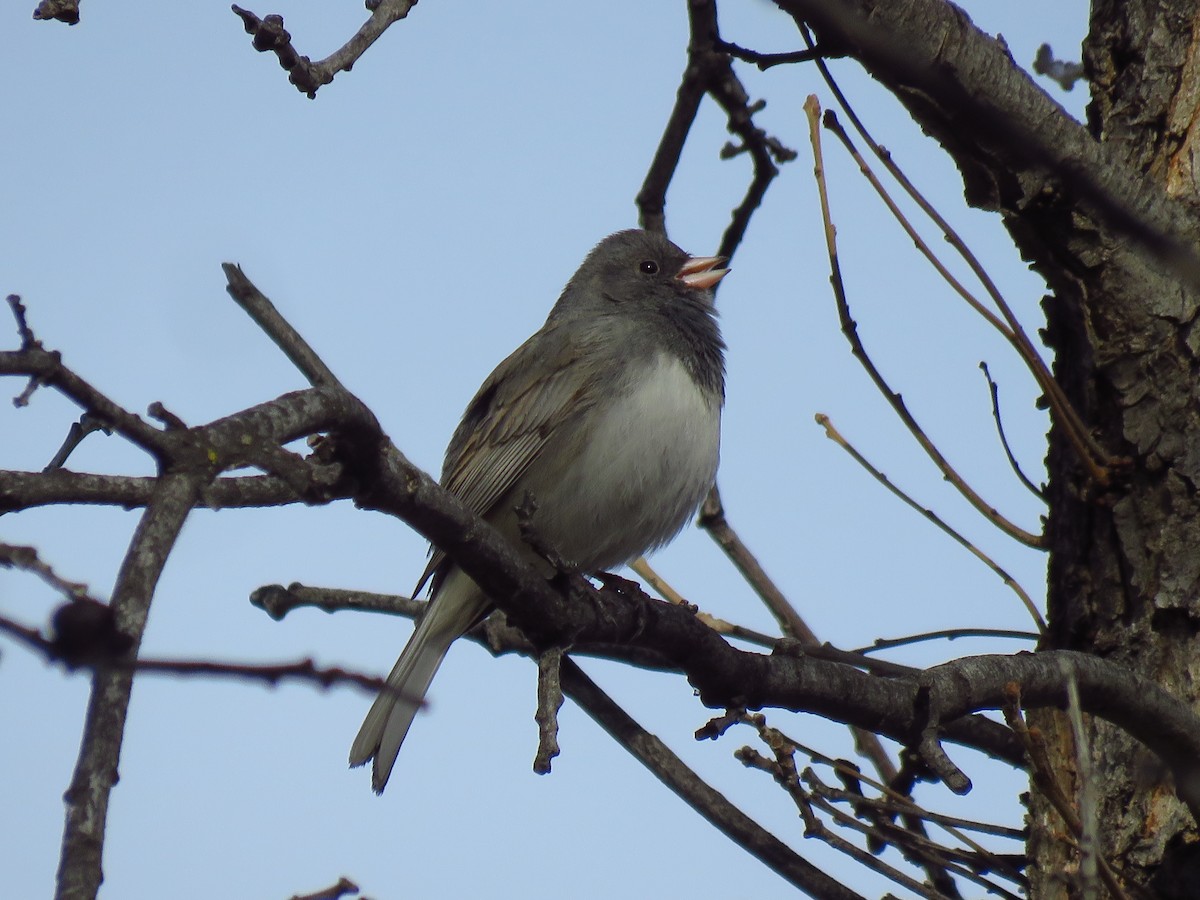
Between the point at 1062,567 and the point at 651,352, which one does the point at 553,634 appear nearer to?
the point at 1062,567

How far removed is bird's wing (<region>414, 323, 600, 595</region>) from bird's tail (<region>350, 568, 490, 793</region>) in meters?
0.11

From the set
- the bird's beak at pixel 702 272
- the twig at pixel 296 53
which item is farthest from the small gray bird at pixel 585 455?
the twig at pixel 296 53

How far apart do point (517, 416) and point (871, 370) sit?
4.84ft

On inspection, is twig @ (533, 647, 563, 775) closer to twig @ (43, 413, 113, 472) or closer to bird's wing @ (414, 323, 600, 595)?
twig @ (43, 413, 113, 472)

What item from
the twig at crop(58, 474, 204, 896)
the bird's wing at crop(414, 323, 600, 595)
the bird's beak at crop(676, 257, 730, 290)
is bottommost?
the twig at crop(58, 474, 204, 896)

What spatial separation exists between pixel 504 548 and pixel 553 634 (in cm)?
35

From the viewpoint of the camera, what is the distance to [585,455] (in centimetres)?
423

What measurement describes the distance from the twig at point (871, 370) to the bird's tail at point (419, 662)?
1392mm

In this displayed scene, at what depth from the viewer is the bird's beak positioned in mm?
5020

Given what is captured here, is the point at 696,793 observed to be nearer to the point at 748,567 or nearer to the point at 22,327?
the point at 748,567

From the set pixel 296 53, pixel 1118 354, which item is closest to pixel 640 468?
pixel 1118 354

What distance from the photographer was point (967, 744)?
3.46 m

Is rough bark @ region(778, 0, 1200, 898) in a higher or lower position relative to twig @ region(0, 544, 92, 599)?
higher

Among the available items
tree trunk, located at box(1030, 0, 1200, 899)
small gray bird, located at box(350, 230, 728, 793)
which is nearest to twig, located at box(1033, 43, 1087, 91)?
tree trunk, located at box(1030, 0, 1200, 899)
